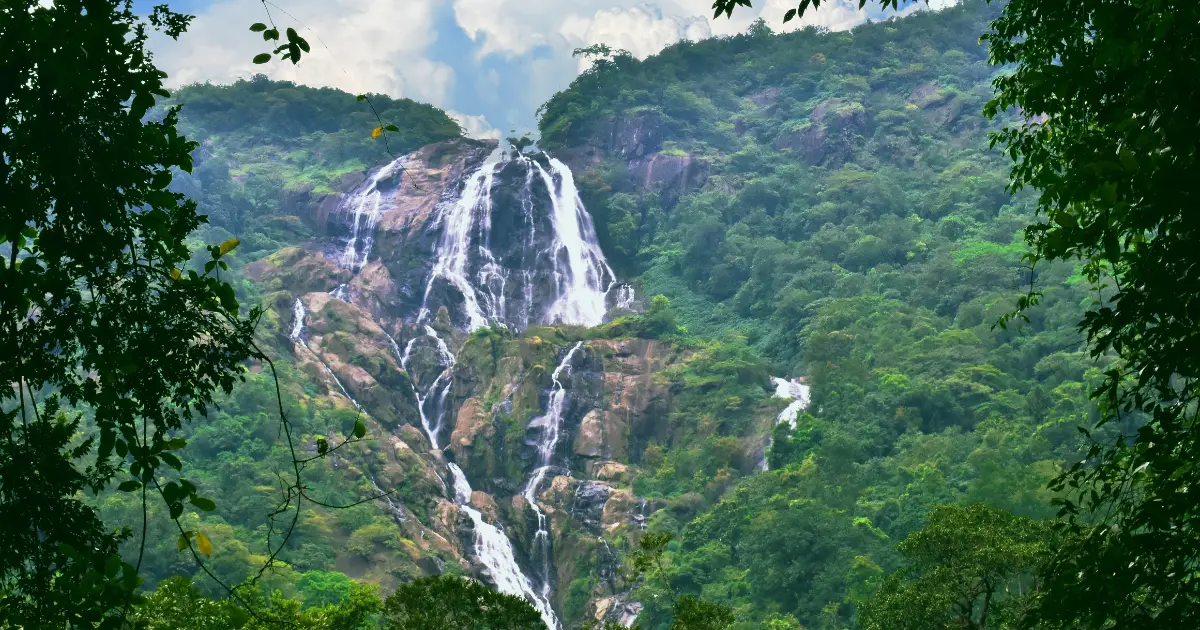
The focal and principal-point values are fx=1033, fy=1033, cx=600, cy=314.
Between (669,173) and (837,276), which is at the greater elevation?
(669,173)

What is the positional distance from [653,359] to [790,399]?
4943 millimetres

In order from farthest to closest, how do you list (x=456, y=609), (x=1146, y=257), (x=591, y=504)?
(x=591, y=504), (x=456, y=609), (x=1146, y=257)

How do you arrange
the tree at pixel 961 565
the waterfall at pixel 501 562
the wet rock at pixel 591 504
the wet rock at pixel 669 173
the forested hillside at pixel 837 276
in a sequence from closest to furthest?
the tree at pixel 961 565 → the forested hillside at pixel 837 276 → the waterfall at pixel 501 562 → the wet rock at pixel 591 504 → the wet rock at pixel 669 173

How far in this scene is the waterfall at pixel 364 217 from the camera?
129 ft

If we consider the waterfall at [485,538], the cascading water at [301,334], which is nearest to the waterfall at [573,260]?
the waterfall at [485,538]

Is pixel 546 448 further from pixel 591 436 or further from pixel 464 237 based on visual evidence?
pixel 464 237

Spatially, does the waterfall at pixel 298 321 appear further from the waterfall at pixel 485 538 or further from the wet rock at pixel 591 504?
the wet rock at pixel 591 504

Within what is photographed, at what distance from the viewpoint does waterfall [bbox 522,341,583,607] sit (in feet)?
88.3

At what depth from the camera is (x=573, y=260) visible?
39.2 m

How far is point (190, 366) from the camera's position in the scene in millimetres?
3762

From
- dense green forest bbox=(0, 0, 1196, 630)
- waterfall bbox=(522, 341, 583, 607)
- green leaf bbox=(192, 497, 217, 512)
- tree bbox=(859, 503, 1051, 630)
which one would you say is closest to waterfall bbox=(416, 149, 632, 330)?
dense green forest bbox=(0, 0, 1196, 630)

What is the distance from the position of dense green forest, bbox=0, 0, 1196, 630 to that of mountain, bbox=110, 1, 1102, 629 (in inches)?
5.6

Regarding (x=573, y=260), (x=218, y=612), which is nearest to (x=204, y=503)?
(x=218, y=612)

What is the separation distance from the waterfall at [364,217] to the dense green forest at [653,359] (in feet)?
2.43
